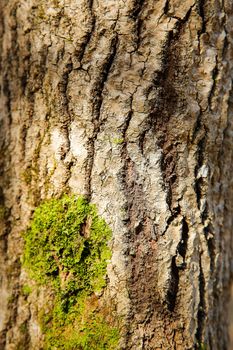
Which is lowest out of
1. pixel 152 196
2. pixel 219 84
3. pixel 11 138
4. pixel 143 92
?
pixel 152 196

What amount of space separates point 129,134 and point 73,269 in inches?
22.2

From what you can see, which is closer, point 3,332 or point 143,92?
point 143,92

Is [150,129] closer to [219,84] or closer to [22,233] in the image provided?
[219,84]

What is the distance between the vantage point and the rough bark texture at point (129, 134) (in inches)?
57.1

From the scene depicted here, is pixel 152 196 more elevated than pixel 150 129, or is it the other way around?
pixel 150 129

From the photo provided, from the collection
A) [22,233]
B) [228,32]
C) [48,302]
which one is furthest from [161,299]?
[228,32]

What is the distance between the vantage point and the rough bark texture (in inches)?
57.1

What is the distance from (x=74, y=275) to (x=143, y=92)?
747 mm

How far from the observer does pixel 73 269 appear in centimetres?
153

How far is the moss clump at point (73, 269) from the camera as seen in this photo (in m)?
1.52

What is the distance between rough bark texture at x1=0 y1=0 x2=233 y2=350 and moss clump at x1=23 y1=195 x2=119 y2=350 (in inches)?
2.0

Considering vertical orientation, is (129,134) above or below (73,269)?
above

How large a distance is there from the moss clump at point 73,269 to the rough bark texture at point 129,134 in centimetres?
5

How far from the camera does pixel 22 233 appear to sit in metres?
1.62
